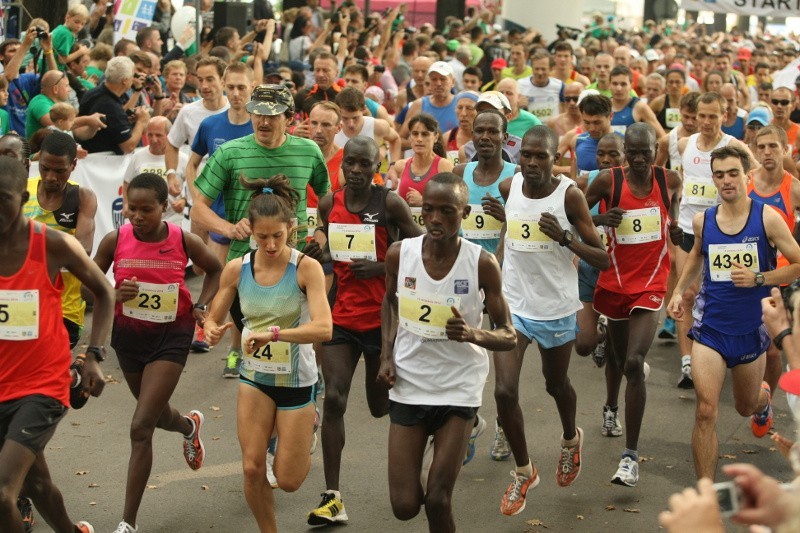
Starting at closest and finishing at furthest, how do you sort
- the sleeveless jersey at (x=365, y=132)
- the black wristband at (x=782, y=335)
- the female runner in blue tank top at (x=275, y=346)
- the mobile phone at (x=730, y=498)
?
1. the mobile phone at (x=730, y=498)
2. the black wristband at (x=782, y=335)
3. the female runner in blue tank top at (x=275, y=346)
4. the sleeveless jersey at (x=365, y=132)

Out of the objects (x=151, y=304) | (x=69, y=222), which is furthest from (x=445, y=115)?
(x=151, y=304)

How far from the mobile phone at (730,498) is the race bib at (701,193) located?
745 centimetres

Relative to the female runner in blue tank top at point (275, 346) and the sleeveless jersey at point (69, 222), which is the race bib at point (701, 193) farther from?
the sleeveless jersey at point (69, 222)

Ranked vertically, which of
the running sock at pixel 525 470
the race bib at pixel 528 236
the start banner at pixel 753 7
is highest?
the start banner at pixel 753 7

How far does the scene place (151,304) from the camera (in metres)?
6.80

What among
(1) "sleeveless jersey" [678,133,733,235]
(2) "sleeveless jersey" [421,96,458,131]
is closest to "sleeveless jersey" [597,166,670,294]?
(1) "sleeveless jersey" [678,133,733,235]

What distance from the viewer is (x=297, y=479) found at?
632 centimetres

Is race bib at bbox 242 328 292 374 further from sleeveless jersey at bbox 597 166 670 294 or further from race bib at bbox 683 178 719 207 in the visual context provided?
race bib at bbox 683 178 719 207

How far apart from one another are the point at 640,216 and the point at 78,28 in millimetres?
8530

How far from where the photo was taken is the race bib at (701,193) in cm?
1033

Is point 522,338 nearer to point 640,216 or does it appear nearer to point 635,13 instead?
point 640,216

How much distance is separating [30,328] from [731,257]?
3.99m

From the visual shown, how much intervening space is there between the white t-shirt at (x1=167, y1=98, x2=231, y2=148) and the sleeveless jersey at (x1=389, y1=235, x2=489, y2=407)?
4899 millimetres

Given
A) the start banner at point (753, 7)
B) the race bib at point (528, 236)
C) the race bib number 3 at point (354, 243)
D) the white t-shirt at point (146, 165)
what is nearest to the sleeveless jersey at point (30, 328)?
the race bib number 3 at point (354, 243)
